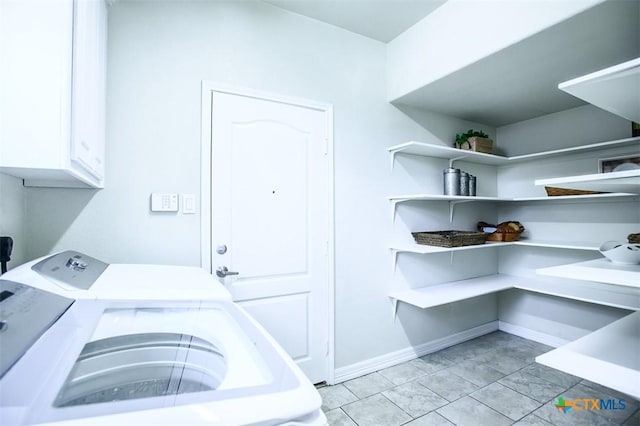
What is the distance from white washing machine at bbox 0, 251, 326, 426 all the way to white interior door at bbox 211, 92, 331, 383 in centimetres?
91

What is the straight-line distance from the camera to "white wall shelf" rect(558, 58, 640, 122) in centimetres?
109

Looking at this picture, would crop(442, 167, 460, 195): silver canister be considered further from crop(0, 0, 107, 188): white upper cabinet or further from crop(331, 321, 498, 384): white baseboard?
crop(0, 0, 107, 188): white upper cabinet

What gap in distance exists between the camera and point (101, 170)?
1528 millimetres

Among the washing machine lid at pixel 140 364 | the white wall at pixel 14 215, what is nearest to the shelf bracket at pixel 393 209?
the washing machine lid at pixel 140 364

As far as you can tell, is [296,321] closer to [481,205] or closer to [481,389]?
[481,389]

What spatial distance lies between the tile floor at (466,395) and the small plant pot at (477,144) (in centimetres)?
189

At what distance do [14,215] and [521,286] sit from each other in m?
3.63

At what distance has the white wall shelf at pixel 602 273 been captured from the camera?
3.80ft

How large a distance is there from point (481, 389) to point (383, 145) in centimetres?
198

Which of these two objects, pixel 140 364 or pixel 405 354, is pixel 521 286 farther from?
pixel 140 364

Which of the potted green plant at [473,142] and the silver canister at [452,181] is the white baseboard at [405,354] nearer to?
the silver canister at [452,181]

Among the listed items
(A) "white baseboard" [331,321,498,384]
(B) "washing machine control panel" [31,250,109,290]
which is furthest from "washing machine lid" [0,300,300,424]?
(A) "white baseboard" [331,321,498,384]

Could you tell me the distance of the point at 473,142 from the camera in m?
2.86

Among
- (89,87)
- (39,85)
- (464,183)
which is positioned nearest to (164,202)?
(89,87)
